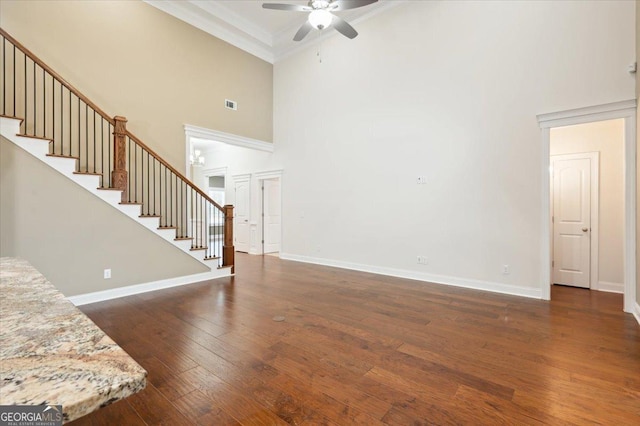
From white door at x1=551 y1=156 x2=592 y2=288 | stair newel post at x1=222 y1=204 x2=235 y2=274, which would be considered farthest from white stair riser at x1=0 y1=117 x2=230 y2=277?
white door at x1=551 y1=156 x2=592 y2=288

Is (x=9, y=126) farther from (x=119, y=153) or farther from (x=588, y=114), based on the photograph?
(x=588, y=114)

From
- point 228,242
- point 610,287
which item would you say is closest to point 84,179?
point 228,242

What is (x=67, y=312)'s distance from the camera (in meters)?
0.95

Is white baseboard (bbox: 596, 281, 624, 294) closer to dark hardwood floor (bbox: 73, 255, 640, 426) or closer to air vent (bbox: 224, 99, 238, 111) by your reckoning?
dark hardwood floor (bbox: 73, 255, 640, 426)

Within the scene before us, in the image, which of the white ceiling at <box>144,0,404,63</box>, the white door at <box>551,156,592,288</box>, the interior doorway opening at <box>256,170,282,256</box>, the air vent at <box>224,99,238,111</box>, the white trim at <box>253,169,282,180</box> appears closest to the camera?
the white door at <box>551,156,592,288</box>

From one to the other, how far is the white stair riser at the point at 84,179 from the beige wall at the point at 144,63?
1.57m

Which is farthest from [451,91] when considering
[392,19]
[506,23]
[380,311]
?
[380,311]

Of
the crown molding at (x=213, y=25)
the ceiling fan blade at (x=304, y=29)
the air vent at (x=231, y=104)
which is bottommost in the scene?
the air vent at (x=231, y=104)

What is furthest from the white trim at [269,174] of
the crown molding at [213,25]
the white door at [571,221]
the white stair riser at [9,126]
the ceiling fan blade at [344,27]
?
the white door at [571,221]

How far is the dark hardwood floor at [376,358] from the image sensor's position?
74.9 inches

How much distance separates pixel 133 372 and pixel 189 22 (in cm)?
715

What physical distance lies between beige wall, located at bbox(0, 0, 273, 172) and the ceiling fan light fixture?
3.22 m

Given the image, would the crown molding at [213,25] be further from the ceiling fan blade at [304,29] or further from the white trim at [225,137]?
the ceiling fan blade at [304,29]

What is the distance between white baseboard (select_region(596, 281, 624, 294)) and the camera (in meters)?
4.50
